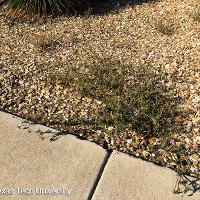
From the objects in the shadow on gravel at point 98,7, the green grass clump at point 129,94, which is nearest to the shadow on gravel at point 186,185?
the green grass clump at point 129,94

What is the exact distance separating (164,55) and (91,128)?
1.62m

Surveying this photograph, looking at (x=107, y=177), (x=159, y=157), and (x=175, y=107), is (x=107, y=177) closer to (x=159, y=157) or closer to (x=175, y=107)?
(x=159, y=157)

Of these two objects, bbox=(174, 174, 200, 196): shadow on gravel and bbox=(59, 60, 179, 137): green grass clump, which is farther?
bbox=(59, 60, 179, 137): green grass clump

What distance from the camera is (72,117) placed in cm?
429

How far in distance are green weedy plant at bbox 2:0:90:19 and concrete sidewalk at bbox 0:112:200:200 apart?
2.58m

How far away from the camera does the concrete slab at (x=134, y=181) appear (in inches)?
137

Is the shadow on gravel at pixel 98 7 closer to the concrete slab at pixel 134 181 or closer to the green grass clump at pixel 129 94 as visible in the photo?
the green grass clump at pixel 129 94


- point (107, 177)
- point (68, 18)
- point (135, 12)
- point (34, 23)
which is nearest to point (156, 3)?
point (135, 12)

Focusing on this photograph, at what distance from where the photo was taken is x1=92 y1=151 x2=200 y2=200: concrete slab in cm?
348

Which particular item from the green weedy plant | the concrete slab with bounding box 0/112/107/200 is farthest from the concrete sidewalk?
the green weedy plant

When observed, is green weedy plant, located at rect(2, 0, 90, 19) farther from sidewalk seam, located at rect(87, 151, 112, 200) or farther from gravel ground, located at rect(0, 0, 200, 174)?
sidewalk seam, located at rect(87, 151, 112, 200)

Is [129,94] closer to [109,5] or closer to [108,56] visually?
[108,56]

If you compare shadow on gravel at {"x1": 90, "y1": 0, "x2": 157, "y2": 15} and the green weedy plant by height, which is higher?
the green weedy plant

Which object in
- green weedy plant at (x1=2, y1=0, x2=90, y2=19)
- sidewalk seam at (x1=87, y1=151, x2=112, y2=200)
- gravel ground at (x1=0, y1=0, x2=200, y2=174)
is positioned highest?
green weedy plant at (x1=2, y1=0, x2=90, y2=19)
